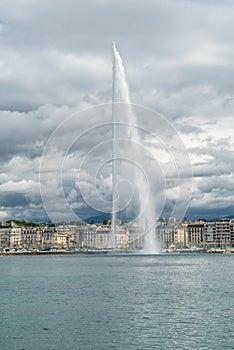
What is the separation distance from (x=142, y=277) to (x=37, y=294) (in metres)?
17.2

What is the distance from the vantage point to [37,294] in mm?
42031

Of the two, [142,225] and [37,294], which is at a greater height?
[142,225]

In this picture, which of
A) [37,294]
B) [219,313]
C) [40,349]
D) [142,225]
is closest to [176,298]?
[219,313]

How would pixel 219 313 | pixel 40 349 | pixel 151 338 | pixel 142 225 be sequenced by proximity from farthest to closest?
1. pixel 142 225
2. pixel 219 313
3. pixel 151 338
4. pixel 40 349

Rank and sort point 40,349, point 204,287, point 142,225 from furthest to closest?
point 142,225 < point 204,287 < point 40,349

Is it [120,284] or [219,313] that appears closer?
[219,313]

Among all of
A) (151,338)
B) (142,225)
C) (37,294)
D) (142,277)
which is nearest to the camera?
(151,338)

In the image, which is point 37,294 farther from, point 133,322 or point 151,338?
point 151,338

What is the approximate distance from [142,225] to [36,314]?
71.4 meters

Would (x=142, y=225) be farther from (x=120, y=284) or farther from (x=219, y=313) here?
(x=219, y=313)

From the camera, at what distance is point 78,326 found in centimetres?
2770

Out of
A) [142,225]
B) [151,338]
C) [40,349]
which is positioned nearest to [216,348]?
[151,338]

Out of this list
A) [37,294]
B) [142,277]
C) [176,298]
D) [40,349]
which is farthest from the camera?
[142,277]

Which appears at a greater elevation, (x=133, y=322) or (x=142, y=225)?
(x=142, y=225)
